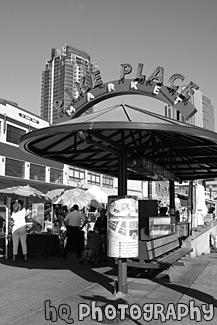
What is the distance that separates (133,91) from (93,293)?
8.24 m

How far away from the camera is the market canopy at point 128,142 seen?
22.0 ft

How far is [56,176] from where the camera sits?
35.9m

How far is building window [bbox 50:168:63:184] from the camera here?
116 feet

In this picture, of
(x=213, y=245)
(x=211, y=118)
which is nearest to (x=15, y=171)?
(x=213, y=245)

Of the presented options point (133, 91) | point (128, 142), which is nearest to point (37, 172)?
point (133, 91)

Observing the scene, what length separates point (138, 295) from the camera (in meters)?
7.39

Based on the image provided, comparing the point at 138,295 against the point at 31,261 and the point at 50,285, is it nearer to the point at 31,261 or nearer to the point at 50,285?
the point at 50,285

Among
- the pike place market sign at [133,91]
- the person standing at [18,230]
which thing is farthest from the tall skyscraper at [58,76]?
the person standing at [18,230]

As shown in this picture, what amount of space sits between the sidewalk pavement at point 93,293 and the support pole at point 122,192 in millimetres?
206

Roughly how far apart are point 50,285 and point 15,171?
2211 cm

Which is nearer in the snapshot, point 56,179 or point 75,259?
point 75,259

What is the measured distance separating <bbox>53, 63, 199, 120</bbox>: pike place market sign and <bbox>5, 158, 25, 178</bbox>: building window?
622 inches

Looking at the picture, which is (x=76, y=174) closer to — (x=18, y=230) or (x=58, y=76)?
(x=18, y=230)

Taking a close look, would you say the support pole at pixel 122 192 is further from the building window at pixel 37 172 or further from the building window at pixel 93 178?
the building window at pixel 93 178
